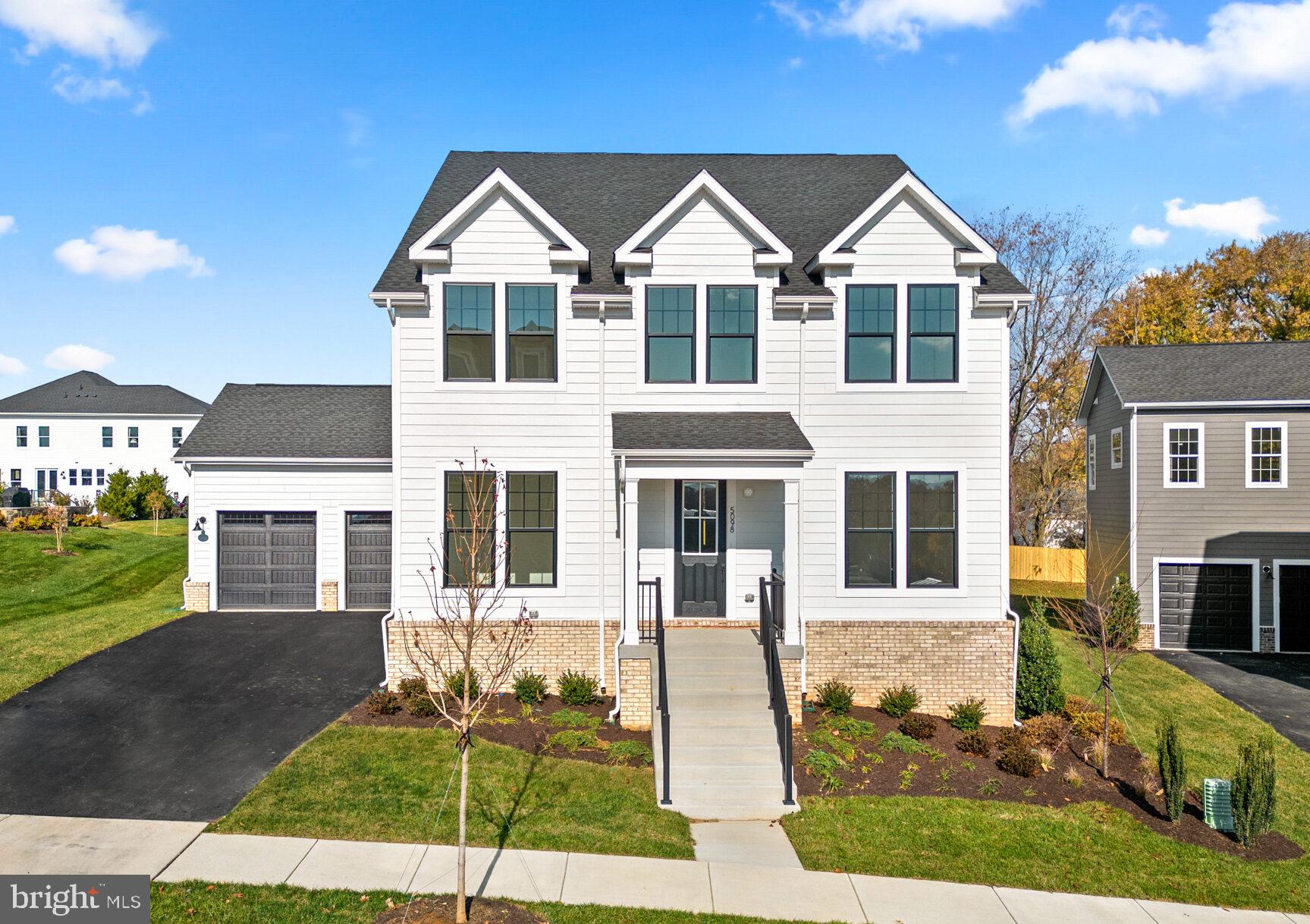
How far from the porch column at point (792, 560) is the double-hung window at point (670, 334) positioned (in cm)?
261

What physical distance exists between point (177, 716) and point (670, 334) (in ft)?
31.3

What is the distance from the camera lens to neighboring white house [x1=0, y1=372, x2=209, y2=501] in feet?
146

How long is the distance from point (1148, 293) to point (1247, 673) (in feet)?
82.9

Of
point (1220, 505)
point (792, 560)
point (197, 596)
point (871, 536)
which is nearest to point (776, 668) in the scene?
point (792, 560)

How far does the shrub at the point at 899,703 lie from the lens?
12.6 metres

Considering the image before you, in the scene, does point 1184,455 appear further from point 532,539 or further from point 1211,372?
point 532,539

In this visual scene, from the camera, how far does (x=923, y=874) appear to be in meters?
8.16

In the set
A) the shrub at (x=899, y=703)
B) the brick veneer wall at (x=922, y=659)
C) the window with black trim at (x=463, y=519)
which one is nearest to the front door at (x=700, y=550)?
the brick veneer wall at (x=922, y=659)

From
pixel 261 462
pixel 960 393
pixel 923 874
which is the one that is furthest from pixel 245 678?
pixel 960 393

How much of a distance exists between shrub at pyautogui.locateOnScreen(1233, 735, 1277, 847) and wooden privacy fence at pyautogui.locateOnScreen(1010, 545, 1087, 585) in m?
22.7

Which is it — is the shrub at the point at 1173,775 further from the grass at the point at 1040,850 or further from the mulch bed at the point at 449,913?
the mulch bed at the point at 449,913

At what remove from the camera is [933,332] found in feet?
43.8

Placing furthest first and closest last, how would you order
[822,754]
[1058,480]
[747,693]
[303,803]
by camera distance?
[1058,480], [747,693], [822,754], [303,803]

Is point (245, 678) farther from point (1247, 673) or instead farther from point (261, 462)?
point (1247, 673)
